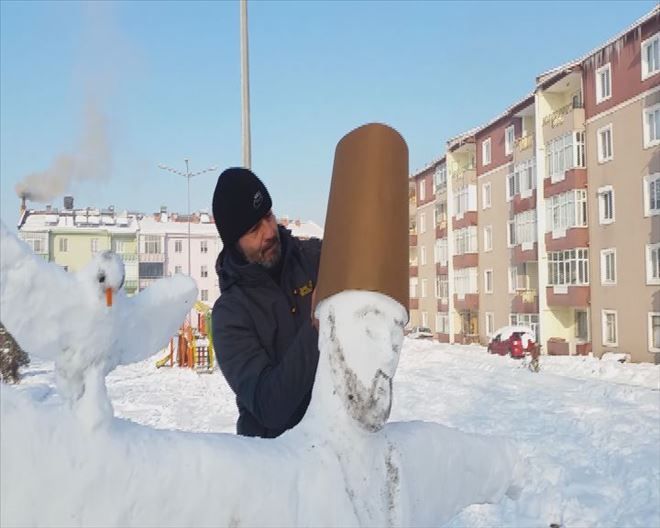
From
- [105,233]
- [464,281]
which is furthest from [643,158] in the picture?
[105,233]

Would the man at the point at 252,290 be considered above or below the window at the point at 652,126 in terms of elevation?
below

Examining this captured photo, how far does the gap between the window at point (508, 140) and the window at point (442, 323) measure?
10493mm

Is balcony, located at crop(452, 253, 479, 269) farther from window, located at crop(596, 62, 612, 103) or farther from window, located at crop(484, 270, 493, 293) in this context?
window, located at crop(596, 62, 612, 103)

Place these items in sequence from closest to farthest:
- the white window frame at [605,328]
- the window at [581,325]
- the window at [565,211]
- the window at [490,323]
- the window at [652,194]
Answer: the window at [652,194]
the white window frame at [605,328]
the window at [565,211]
the window at [581,325]
the window at [490,323]

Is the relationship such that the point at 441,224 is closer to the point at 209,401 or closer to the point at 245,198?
the point at 209,401

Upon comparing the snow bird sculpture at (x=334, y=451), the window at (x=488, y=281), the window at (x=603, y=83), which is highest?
the window at (x=603, y=83)

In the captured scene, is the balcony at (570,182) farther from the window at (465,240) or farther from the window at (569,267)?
the window at (465,240)

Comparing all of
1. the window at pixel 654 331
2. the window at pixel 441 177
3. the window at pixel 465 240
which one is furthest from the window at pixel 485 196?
the window at pixel 654 331

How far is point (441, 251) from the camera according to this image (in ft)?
131

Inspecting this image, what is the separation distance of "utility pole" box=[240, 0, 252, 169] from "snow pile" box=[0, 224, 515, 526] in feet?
37.5

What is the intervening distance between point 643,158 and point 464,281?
15021 millimetres

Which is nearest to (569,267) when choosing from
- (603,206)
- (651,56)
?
(603,206)

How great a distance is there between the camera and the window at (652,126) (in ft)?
71.6

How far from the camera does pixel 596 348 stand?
24.6 metres
